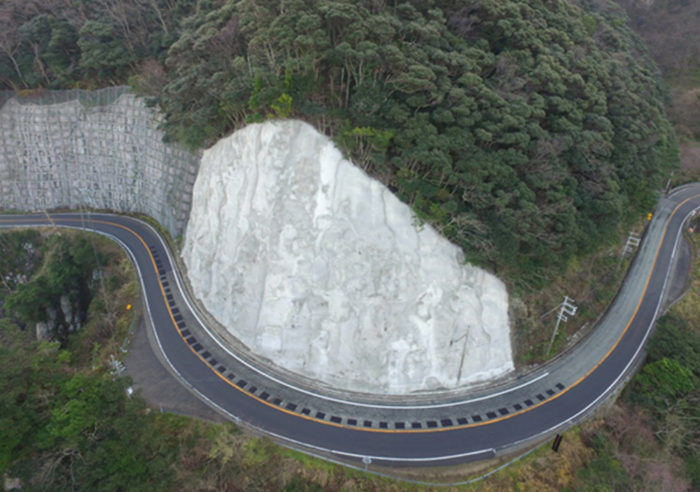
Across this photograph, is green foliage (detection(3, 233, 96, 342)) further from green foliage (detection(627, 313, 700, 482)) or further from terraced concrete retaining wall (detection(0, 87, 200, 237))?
green foliage (detection(627, 313, 700, 482))

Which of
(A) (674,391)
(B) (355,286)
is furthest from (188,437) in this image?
(A) (674,391)

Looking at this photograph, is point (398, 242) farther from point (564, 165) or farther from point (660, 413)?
point (660, 413)

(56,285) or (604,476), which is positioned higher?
(604,476)

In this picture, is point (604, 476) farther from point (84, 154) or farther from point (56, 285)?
point (84, 154)

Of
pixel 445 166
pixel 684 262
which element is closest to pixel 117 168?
pixel 445 166

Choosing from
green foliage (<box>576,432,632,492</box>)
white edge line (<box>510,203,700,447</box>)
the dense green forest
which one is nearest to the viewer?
the dense green forest

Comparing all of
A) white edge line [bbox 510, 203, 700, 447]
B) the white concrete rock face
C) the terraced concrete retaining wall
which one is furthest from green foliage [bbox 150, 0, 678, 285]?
the terraced concrete retaining wall

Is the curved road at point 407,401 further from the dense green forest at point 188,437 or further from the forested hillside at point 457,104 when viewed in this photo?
the forested hillside at point 457,104

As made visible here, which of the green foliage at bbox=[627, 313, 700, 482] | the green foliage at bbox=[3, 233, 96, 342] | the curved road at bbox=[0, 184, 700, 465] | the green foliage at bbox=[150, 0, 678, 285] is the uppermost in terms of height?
the green foliage at bbox=[150, 0, 678, 285]
